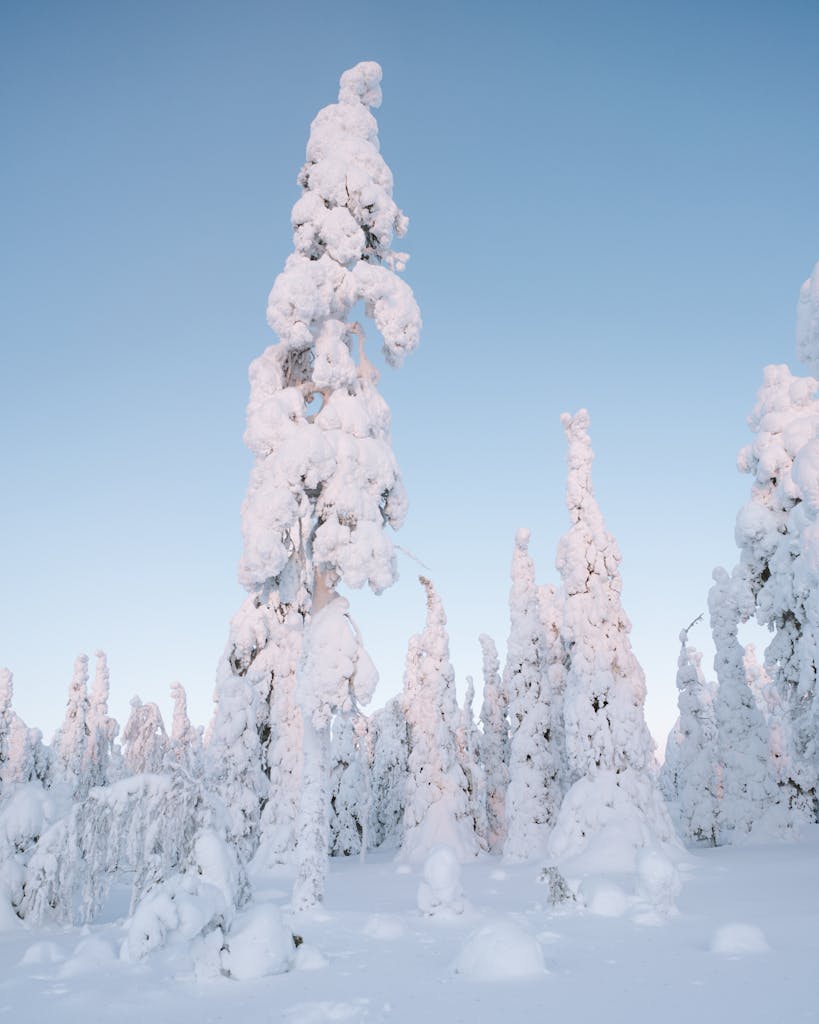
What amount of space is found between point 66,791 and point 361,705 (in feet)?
22.1

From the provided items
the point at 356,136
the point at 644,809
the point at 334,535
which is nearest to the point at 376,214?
the point at 356,136

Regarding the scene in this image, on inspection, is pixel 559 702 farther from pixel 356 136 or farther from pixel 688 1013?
pixel 688 1013

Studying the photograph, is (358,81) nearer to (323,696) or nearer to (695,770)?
(323,696)

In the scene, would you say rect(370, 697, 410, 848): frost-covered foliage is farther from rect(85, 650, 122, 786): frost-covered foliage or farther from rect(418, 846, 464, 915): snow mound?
rect(418, 846, 464, 915): snow mound

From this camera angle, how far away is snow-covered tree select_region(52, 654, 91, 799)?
49219 millimetres

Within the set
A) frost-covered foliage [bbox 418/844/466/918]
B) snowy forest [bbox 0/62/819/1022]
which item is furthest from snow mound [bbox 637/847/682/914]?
frost-covered foliage [bbox 418/844/466/918]

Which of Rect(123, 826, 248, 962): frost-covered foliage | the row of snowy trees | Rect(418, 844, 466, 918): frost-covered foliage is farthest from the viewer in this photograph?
the row of snowy trees

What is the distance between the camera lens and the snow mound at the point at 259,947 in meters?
7.82

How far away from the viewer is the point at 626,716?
76.0 ft

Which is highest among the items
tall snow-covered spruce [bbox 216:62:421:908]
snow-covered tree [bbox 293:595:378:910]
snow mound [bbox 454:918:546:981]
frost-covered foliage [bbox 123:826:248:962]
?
tall snow-covered spruce [bbox 216:62:421:908]

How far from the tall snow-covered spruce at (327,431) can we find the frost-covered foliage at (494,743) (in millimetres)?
20335

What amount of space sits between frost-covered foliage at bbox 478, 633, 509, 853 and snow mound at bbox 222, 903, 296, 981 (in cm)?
2666

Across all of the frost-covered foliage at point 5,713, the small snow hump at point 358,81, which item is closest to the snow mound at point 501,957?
the small snow hump at point 358,81

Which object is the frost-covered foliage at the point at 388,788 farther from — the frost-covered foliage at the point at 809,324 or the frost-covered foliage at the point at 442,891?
the frost-covered foliage at the point at 809,324
